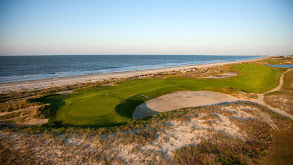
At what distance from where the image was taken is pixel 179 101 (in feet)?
58.5

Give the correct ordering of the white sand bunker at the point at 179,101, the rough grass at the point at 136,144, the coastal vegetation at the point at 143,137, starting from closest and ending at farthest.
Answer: the rough grass at the point at 136,144
the coastal vegetation at the point at 143,137
the white sand bunker at the point at 179,101

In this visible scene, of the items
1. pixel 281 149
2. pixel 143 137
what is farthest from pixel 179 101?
pixel 281 149

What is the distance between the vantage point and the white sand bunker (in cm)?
1528

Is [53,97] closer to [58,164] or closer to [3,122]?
[3,122]

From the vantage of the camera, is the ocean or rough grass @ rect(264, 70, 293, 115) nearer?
rough grass @ rect(264, 70, 293, 115)

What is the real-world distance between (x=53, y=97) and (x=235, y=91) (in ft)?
78.6

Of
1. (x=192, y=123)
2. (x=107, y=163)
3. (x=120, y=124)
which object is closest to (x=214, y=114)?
(x=192, y=123)

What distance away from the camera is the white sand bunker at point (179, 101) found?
1528cm

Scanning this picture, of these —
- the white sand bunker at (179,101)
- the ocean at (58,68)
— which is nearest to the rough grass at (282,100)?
the white sand bunker at (179,101)

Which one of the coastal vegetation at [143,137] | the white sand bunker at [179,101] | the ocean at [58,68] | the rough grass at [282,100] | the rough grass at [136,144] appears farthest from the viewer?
the ocean at [58,68]

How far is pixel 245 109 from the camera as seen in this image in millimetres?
13797

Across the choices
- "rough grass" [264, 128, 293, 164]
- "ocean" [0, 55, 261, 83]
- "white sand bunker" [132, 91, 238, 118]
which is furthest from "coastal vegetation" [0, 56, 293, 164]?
"ocean" [0, 55, 261, 83]

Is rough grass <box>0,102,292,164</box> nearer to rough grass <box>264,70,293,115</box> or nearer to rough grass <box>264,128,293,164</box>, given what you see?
rough grass <box>264,128,293,164</box>

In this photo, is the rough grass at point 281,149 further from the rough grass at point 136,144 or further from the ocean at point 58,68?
the ocean at point 58,68
